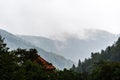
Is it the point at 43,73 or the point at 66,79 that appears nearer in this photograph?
the point at 43,73

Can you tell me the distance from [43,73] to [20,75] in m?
21.3

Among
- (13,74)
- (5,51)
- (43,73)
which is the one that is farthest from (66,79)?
(13,74)

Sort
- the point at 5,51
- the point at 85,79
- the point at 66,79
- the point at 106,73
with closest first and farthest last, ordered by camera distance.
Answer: the point at 5,51, the point at 106,73, the point at 66,79, the point at 85,79

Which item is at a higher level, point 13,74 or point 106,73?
point 106,73

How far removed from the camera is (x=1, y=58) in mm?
52031

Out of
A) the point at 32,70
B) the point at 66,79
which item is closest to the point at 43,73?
the point at 32,70

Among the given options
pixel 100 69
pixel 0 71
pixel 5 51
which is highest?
pixel 100 69

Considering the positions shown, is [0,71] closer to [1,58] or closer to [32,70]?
[1,58]

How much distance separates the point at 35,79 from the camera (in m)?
72.6

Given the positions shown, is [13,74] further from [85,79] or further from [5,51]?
[85,79]

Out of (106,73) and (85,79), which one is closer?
(106,73)

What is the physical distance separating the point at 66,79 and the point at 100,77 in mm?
9458

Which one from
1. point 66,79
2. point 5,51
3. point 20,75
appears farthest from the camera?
point 66,79

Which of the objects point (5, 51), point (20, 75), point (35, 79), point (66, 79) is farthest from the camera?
point (66, 79)
